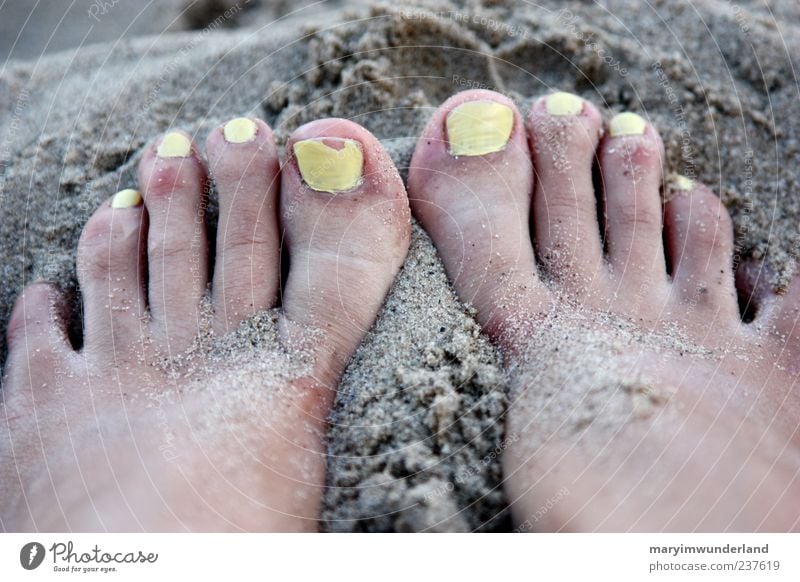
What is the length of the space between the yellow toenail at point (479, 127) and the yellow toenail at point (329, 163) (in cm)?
11

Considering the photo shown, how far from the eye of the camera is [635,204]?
2.52 feet

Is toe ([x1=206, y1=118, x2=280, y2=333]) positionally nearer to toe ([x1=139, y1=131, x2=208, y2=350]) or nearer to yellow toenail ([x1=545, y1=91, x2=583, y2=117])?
toe ([x1=139, y1=131, x2=208, y2=350])

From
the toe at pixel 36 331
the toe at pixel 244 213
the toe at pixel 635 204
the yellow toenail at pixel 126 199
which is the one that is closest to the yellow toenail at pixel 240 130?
the toe at pixel 244 213

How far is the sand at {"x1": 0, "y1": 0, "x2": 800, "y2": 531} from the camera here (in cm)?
77

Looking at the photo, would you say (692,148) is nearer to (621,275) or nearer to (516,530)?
(621,275)

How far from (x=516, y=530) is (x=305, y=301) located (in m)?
0.30

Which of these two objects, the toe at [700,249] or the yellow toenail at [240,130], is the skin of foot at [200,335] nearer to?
the yellow toenail at [240,130]

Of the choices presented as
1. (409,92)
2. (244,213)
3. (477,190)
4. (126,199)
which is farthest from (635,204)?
(126,199)

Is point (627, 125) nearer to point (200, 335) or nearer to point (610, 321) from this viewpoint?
point (610, 321)

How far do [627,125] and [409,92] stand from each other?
0.81ft

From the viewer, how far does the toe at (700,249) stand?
753 millimetres

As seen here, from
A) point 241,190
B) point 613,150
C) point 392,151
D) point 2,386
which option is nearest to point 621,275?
point 613,150

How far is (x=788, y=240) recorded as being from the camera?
0.78 m
